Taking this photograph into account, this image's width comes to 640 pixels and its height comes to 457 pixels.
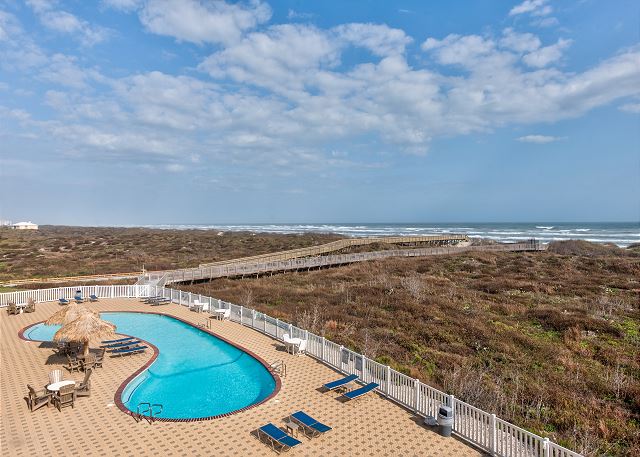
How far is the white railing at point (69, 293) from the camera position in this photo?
2414 cm

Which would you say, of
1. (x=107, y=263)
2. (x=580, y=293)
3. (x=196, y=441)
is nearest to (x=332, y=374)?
(x=196, y=441)

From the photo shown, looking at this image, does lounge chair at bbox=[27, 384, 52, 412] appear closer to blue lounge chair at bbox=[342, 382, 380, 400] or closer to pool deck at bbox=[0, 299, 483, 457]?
pool deck at bbox=[0, 299, 483, 457]

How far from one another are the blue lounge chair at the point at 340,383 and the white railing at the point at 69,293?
1977 cm

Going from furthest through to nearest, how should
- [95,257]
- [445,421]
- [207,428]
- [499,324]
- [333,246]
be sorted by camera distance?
[333,246], [95,257], [499,324], [207,428], [445,421]

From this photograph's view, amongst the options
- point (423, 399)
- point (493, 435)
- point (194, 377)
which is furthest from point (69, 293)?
point (493, 435)

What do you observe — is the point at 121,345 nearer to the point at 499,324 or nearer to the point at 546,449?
the point at 546,449

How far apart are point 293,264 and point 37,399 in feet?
107

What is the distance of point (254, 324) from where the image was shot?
1959 cm

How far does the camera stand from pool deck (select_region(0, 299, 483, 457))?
8.70 metres

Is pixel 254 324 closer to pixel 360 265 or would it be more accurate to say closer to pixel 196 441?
pixel 196 441

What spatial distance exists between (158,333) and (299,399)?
10.8 m

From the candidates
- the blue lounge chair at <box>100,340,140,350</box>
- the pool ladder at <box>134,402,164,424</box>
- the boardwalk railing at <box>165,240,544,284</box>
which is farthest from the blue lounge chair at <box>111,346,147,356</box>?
the boardwalk railing at <box>165,240,544,284</box>

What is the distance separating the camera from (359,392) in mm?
11352

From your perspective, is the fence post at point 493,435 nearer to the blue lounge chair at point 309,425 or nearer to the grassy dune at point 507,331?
the grassy dune at point 507,331
